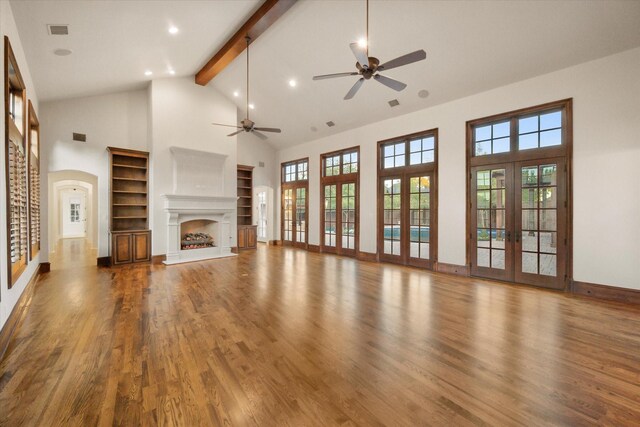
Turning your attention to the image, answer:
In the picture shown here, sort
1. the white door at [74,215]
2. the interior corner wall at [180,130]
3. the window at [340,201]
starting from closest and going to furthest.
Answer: the interior corner wall at [180,130]
the window at [340,201]
the white door at [74,215]

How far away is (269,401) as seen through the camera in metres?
1.91

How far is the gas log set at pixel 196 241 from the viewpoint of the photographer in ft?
24.9

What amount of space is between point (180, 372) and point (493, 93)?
6298mm

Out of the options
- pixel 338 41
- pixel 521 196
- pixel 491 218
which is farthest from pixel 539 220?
pixel 338 41

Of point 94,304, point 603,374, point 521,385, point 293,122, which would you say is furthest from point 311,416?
point 293,122

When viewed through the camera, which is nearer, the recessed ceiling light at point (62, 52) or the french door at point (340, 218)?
the recessed ceiling light at point (62, 52)

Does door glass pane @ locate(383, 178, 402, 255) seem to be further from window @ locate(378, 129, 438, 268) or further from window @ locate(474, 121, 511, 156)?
window @ locate(474, 121, 511, 156)

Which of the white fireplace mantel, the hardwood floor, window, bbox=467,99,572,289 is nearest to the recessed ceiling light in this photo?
the white fireplace mantel

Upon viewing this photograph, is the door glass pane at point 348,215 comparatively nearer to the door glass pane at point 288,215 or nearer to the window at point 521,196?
the door glass pane at point 288,215

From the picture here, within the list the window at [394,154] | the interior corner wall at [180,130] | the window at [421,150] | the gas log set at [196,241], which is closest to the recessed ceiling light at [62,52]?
the interior corner wall at [180,130]

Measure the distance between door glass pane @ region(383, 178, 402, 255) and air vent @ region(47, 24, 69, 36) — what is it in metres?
6.28

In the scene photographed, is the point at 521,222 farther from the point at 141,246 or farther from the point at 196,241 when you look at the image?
the point at 141,246

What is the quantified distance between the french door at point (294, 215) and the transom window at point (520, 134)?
537cm

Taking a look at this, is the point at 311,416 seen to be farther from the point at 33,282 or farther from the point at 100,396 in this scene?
the point at 33,282
